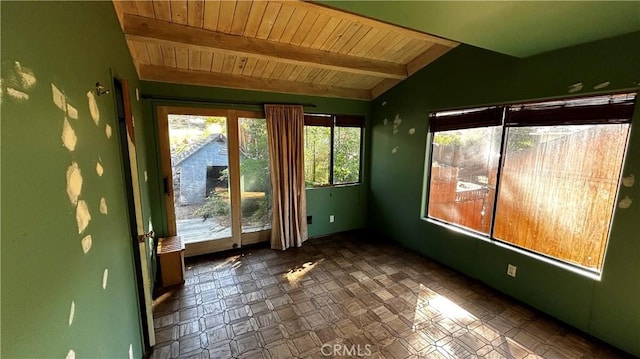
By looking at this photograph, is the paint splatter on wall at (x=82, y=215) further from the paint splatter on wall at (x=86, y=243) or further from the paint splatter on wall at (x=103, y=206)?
the paint splatter on wall at (x=103, y=206)

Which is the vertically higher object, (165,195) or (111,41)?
(111,41)

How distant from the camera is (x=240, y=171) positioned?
356 centimetres

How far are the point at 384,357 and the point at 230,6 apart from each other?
9.65ft

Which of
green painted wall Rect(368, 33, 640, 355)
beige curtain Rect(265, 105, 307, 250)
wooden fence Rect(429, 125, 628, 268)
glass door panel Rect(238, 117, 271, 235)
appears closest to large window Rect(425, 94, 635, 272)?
wooden fence Rect(429, 125, 628, 268)

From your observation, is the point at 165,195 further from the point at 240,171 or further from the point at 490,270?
the point at 490,270

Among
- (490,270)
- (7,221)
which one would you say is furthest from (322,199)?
(7,221)

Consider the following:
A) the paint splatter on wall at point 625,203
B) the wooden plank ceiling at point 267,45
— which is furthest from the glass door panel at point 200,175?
the paint splatter on wall at point 625,203

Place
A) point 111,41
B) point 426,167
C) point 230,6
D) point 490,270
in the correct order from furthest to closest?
point 426,167, point 490,270, point 230,6, point 111,41

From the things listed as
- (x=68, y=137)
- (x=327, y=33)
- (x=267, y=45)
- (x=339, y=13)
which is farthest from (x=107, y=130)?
(x=327, y=33)

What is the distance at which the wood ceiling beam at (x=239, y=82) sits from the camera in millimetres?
2902

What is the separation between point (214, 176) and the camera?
3422mm

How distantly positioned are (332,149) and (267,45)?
1.95 metres

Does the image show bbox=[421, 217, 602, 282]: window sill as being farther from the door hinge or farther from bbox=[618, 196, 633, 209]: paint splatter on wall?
the door hinge

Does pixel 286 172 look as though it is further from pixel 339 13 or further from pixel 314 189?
pixel 339 13
